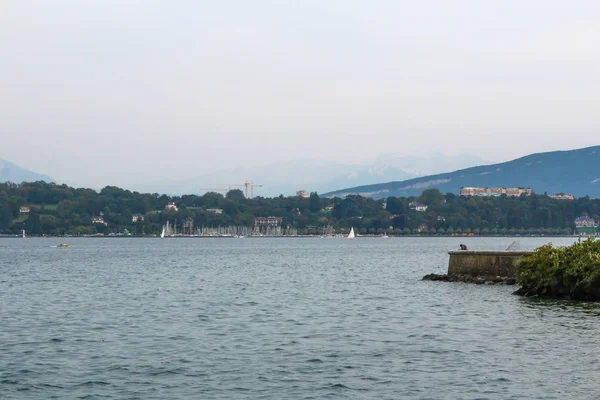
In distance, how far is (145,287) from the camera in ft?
210

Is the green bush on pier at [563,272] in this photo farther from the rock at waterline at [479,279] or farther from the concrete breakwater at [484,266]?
the concrete breakwater at [484,266]

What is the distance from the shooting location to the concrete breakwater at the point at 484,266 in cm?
6001

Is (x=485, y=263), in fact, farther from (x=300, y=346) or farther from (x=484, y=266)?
(x=300, y=346)

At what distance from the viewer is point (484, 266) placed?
Result: 62.8m

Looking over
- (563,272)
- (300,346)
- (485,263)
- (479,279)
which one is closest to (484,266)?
(485,263)

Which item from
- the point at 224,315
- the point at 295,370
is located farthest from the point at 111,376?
the point at 224,315

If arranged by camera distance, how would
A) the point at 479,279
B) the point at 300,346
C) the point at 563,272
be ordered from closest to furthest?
the point at 300,346 < the point at 563,272 < the point at 479,279

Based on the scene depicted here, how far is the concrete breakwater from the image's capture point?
2363 inches

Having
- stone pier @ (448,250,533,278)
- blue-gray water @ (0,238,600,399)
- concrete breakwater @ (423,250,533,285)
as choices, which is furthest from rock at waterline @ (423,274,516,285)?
blue-gray water @ (0,238,600,399)

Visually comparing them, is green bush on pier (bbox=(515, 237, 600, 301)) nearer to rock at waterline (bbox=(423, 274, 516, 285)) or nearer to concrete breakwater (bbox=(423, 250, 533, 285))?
rock at waterline (bbox=(423, 274, 516, 285))

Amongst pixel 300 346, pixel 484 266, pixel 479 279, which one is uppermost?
pixel 484 266

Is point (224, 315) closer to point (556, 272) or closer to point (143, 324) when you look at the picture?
point (143, 324)

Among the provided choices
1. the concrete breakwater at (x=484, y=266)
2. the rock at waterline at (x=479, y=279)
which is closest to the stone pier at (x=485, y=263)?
the concrete breakwater at (x=484, y=266)

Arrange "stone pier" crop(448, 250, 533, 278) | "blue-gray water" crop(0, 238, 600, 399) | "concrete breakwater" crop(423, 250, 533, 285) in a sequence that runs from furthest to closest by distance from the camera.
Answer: "stone pier" crop(448, 250, 533, 278), "concrete breakwater" crop(423, 250, 533, 285), "blue-gray water" crop(0, 238, 600, 399)
